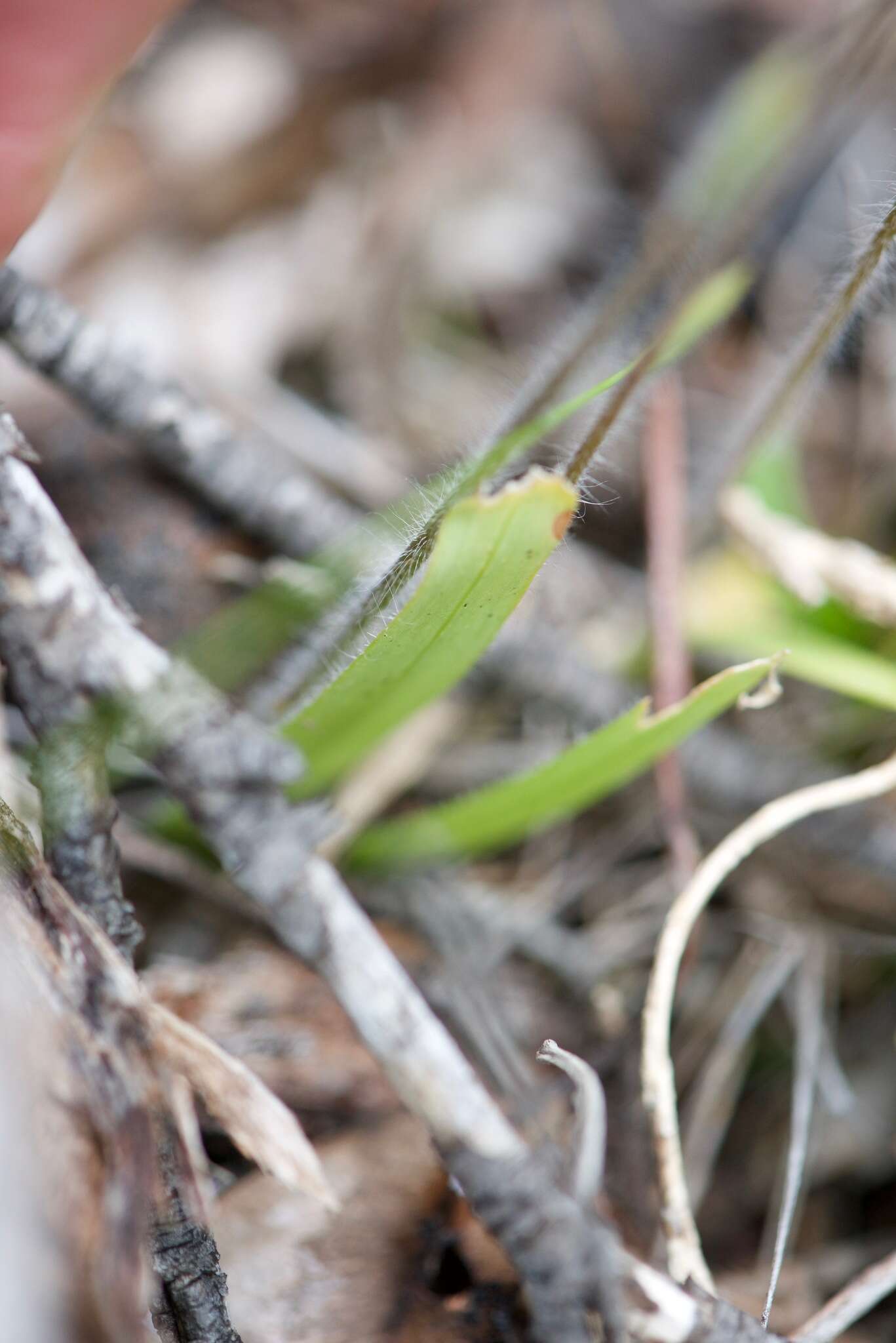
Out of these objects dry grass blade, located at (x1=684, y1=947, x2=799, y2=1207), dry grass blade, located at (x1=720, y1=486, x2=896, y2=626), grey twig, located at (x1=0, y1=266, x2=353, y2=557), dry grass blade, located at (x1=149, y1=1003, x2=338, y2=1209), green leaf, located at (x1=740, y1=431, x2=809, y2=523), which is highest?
green leaf, located at (x1=740, y1=431, x2=809, y2=523)

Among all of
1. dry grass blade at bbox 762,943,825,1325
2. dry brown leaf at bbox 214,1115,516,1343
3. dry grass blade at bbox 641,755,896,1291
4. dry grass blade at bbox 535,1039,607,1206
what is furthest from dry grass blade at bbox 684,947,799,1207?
dry grass blade at bbox 535,1039,607,1206

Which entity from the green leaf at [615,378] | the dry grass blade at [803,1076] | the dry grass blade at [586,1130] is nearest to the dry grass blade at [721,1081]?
the dry grass blade at [803,1076]

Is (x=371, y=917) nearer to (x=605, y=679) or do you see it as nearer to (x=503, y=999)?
(x=503, y=999)

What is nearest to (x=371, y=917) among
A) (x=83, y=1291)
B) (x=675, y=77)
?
(x=83, y=1291)

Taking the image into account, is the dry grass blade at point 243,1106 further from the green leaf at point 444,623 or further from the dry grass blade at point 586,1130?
the green leaf at point 444,623

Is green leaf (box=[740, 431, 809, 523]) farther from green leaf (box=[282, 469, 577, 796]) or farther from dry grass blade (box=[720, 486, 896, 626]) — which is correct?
green leaf (box=[282, 469, 577, 796])

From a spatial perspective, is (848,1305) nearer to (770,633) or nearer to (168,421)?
(770,633)
